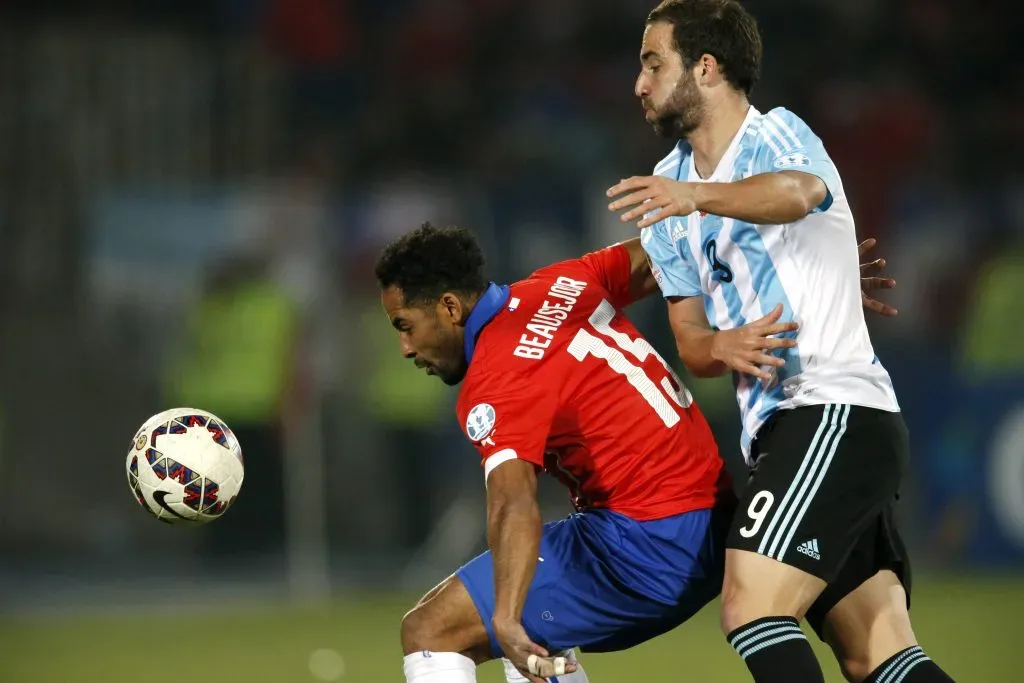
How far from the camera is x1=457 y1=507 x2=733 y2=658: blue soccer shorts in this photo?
412 centimetres

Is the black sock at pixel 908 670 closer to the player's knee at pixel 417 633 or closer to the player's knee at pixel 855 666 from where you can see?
the player's knee at pixel 855 666

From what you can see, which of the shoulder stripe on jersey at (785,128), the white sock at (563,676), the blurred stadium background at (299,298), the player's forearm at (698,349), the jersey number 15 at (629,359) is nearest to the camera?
the shoulder stripe on jersey at (785,128)

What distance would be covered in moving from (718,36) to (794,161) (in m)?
0.55

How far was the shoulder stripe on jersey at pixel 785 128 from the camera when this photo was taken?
387 centimetres

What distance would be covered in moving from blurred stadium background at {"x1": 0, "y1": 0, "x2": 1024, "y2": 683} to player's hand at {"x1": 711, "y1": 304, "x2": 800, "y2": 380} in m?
4.82

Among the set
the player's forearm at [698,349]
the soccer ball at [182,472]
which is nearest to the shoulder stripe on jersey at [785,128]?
the player's forearm at [698,349]

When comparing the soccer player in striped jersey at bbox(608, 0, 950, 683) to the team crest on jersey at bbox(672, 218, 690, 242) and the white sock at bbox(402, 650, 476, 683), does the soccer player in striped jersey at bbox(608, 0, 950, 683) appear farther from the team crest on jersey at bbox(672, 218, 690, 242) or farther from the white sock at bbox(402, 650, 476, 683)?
the white sock at bbox(402, 650, 476, 683)

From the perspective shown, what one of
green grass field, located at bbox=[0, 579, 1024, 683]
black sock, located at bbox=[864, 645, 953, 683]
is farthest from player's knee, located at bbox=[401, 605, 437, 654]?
green grass field, located at bbox=[0, 579, 1024, 683]

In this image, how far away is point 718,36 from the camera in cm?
411

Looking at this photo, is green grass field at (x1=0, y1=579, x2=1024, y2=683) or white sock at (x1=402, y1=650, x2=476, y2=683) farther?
green grass field at (x1=0, y1=579, x2=1024, y2=683)

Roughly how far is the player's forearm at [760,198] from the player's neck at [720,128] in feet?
1.52

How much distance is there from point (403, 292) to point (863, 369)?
137 centimetres

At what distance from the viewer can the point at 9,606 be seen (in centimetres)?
934

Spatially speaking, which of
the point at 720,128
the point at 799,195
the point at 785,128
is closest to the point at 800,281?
the point at 799,195
